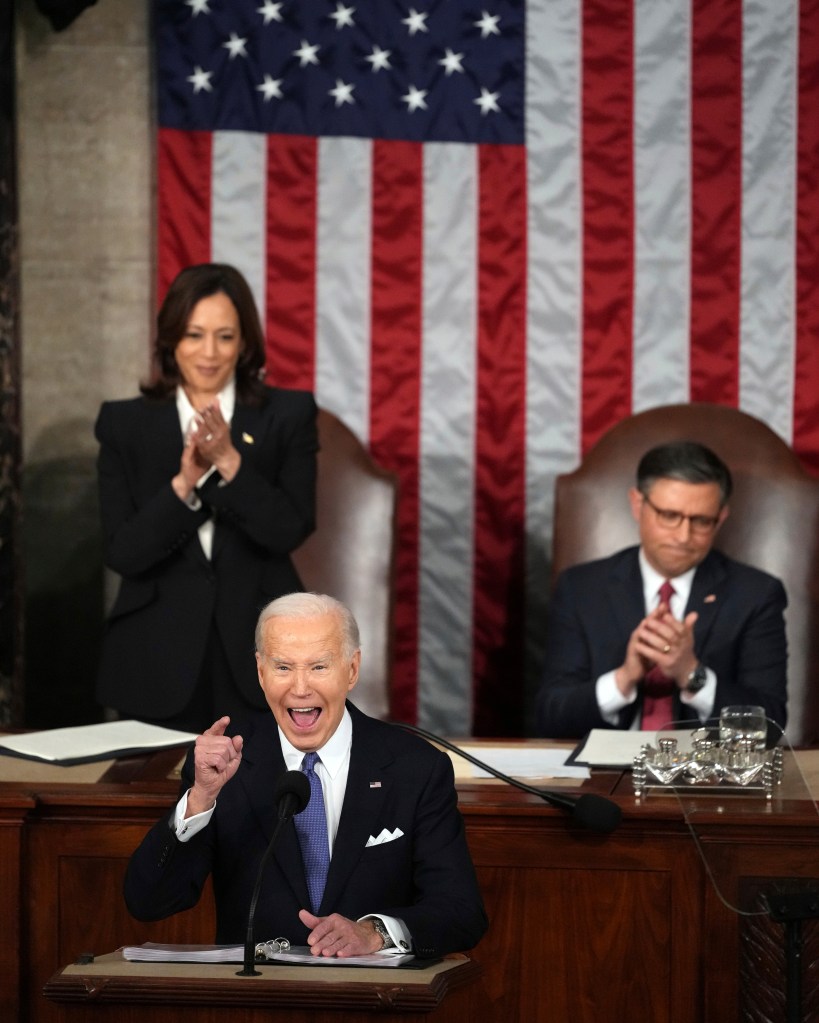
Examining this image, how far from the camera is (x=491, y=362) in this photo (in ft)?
17.6

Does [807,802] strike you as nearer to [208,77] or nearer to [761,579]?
[761,579]

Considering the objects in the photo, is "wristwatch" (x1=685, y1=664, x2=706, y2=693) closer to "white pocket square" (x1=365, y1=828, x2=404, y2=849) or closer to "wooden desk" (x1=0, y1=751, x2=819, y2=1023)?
"wooden desk" (x1=0, y1=751, x2=819, y2=1023)

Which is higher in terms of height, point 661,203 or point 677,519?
point 661,203

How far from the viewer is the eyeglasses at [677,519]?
13.1 feet

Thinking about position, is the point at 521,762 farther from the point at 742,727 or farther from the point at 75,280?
the point at 75,280

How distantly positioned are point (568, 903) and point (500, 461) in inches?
105

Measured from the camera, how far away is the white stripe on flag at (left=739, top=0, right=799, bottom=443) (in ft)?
17.3

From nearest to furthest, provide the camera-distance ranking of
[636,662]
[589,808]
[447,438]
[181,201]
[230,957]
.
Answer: [230,957]
[589,808]
[636,662]
[181,201]
[447,438]

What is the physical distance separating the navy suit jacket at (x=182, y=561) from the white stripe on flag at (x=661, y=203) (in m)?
1.71

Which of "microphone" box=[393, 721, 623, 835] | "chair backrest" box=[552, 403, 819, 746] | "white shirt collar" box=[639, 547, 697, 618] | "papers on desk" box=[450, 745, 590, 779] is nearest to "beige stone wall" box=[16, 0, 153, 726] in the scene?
"chair backrest" box=[552, 403, 819, 746]

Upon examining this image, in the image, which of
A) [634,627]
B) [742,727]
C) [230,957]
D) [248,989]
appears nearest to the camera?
[248,989]

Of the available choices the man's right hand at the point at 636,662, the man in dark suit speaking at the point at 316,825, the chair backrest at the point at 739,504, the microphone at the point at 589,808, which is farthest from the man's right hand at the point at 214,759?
the chair backrest at the point at 739,504

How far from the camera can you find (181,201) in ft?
17.3

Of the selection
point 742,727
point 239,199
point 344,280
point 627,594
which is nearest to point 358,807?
point 742,727
